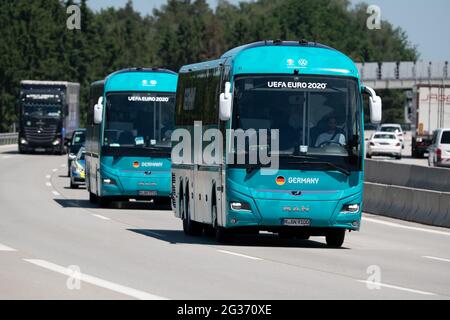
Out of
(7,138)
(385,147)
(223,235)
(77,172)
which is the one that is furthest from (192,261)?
(7,138)

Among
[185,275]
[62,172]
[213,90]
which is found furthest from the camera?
[62,172]

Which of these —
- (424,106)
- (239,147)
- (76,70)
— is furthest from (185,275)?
(76,70)

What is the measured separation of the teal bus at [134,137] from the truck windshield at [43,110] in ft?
143

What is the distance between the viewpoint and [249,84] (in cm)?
2130

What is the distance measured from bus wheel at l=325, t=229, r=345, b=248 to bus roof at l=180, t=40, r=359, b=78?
245 centimetres

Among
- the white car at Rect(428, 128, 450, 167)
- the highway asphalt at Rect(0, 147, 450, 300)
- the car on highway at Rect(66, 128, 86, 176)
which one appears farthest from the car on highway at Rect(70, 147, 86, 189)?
the white car at Rect(428, 128, 450, 167)

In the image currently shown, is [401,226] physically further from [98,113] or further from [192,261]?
[192,261]

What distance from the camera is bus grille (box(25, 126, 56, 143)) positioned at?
76312 millimetres

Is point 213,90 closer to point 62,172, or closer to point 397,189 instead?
point 397,189

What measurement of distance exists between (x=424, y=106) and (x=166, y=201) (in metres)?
45.1

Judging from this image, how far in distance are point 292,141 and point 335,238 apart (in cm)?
203

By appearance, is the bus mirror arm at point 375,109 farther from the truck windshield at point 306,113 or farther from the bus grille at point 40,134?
the bus grille at point 40,134

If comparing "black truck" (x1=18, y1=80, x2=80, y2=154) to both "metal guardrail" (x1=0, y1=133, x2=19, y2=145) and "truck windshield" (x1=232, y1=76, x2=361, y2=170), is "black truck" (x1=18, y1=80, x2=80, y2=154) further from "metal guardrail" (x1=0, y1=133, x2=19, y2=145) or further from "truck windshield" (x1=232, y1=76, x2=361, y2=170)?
"truck windshield" (x1=232, y1=76, x2=361, y2=170)

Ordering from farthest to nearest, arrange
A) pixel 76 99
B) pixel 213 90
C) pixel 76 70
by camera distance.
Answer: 1. pixel 76 70
2. pixel 76 99
3. pixel 213 90
